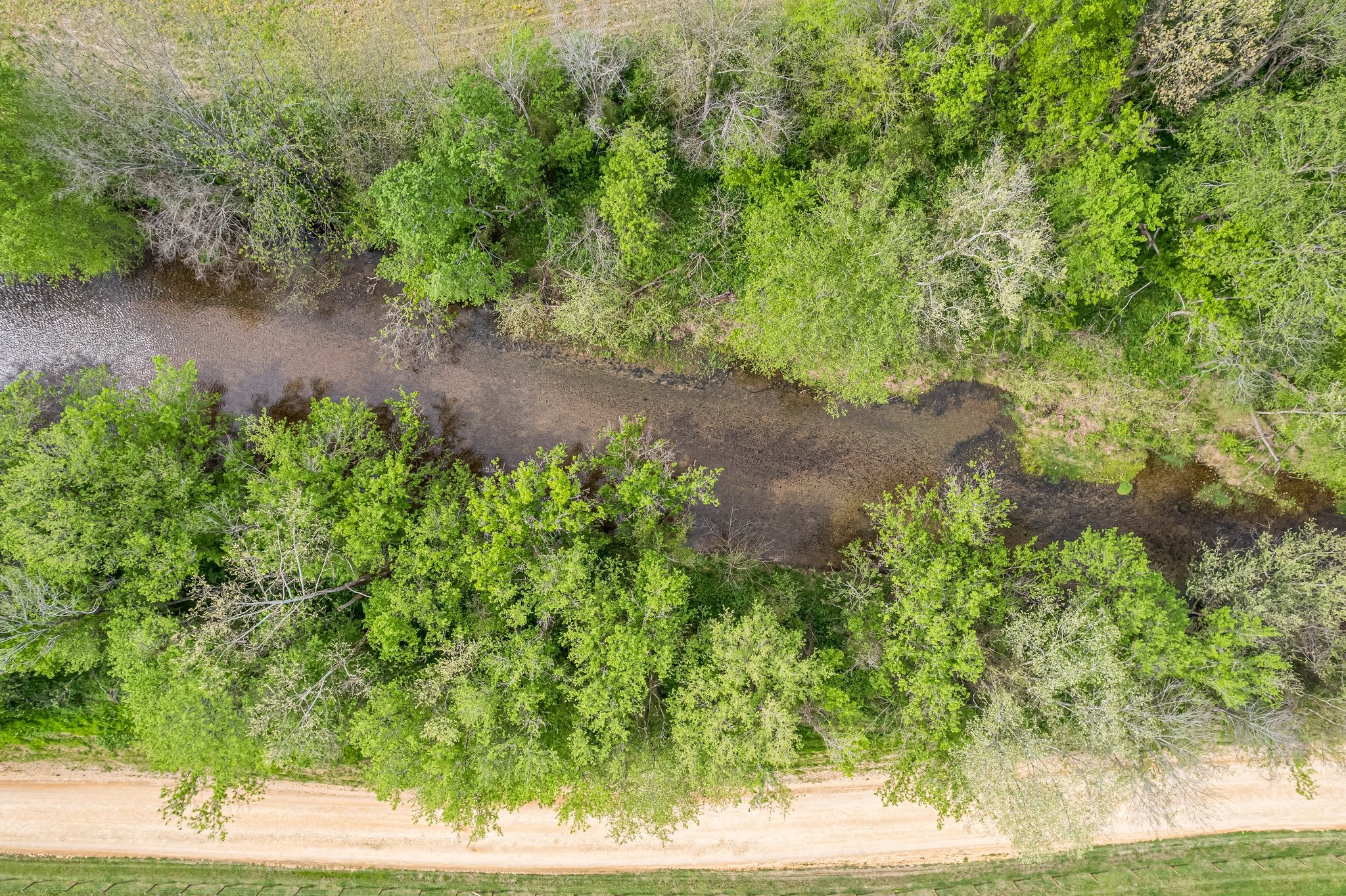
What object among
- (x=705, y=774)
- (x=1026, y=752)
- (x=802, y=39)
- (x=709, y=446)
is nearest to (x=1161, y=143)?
(x=802, y=39)

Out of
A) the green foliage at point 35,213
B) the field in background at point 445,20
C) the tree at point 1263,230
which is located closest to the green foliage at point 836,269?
the tree at point 1263,230

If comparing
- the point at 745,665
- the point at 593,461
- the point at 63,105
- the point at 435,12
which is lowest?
the point at 745,665

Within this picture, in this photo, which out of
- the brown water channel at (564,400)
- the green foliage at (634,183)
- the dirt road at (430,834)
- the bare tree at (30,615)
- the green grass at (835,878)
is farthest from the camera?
the brown water channel at (564,400)

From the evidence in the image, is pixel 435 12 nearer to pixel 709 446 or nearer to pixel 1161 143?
pixel 709 446

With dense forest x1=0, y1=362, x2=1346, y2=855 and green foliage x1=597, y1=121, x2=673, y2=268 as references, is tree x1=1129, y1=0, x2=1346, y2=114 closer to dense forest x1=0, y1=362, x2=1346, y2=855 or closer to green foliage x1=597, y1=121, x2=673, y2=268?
dense forest x1=0, y1=362, x2=1346, y2=855

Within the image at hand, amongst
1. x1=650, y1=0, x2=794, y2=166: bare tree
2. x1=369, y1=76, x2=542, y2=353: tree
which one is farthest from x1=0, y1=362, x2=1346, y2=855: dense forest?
x1=650, y1=0, x2=794, y2=166: bare tree

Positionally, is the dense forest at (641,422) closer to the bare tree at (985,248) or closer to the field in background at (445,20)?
the bare tree at (985,248)

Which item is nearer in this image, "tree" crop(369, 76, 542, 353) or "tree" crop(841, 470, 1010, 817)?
"tree" crop(369, 76, 542, 353)
